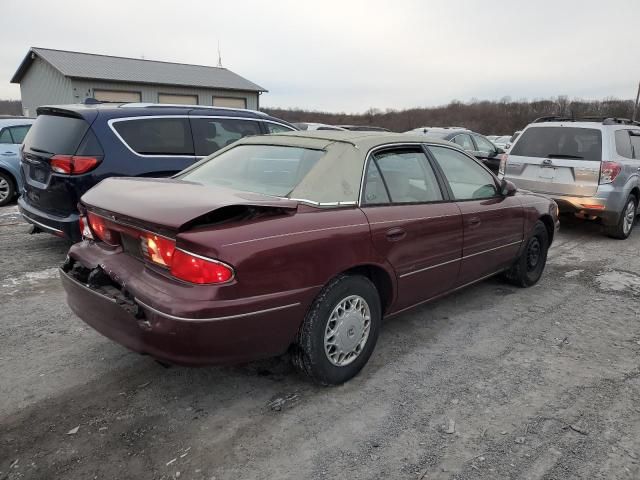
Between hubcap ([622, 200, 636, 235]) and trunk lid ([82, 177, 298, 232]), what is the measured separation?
21.8ft

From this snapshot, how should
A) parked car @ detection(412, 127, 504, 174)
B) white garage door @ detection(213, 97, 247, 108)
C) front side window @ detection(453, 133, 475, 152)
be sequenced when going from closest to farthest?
1. parked car @ detection(412, 127, 504, 174)
2. front side window @ detection(453, 133, 475, 152)
3. white garage door @ detection(213, 97, 247, 108)

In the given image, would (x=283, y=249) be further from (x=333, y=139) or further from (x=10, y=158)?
(x=10, y=158)

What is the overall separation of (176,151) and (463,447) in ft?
15.2

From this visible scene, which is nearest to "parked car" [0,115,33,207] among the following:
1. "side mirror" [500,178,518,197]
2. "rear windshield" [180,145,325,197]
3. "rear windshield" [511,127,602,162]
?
"rear windshield" [180,145,325,197]

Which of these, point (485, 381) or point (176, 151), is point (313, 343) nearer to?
point (485, 381)

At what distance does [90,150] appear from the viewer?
4.99m

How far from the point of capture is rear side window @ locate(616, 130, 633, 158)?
7.35 metres

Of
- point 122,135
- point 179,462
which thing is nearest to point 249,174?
point 179,462

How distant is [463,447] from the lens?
2.55 meters

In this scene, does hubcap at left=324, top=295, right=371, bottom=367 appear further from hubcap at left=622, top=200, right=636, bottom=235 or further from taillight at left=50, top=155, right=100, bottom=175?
hubcap at left=622, top=200, right=636, bottom=235

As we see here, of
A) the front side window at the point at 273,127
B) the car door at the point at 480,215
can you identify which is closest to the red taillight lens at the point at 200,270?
the car door at the point at 480,215

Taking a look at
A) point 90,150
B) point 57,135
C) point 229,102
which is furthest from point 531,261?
point 229,102

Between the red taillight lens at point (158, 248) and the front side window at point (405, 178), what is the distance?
51.9 inches

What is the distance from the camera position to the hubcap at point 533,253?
507 centimetres
